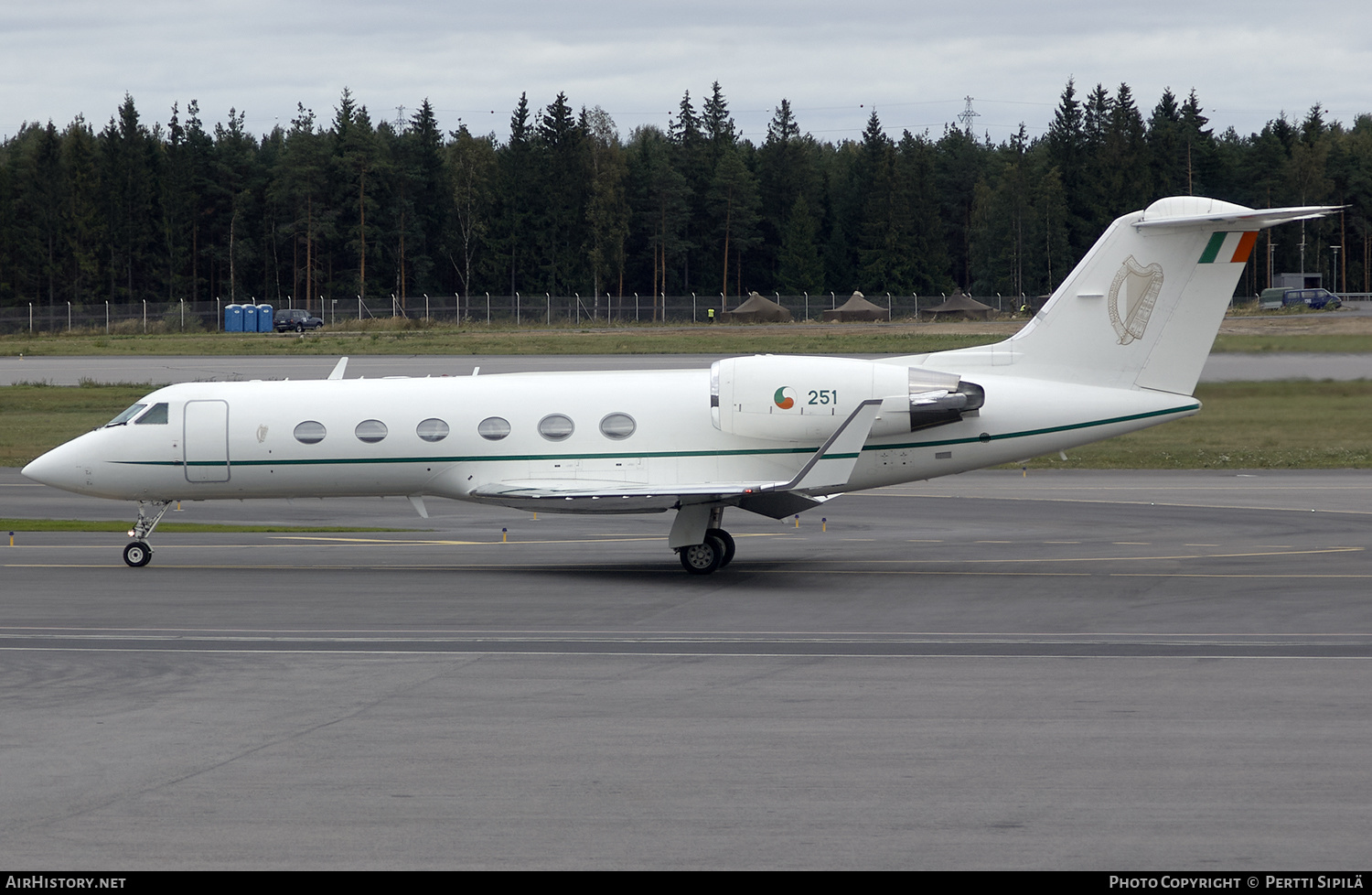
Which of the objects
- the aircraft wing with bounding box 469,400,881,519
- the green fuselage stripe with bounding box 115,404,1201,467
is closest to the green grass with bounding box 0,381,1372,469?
the green fuselage stripe with bounding box 115,404,1201,467

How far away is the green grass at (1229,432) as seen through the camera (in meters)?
30.2

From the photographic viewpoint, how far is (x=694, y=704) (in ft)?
42.6

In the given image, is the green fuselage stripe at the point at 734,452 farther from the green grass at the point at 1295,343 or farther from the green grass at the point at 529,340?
the green grass at the point at 529,340

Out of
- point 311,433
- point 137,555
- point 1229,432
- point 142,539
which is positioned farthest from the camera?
point 1229,432

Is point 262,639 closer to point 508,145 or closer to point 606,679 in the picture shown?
point 606,679

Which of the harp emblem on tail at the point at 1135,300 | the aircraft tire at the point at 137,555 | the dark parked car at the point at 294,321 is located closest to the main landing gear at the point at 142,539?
the aircraft tire at the point at 137,555

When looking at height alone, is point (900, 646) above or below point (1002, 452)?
below

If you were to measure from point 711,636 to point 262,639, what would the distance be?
547 cm

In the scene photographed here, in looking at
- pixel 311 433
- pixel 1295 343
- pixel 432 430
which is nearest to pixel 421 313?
pixel 1295 343

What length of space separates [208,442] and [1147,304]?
50.2ft

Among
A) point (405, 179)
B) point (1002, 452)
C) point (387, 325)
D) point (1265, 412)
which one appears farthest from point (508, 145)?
point (1002, 452)

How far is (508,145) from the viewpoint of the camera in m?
126

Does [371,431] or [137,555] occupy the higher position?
[371,431]

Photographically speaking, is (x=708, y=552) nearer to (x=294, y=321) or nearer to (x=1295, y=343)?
(x=1295, y=343)
